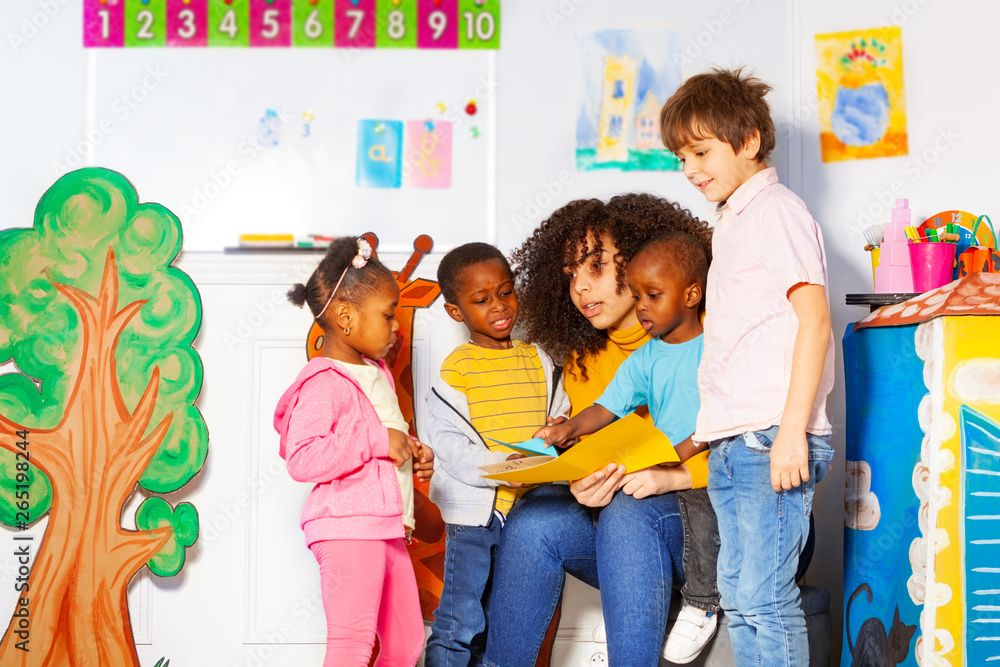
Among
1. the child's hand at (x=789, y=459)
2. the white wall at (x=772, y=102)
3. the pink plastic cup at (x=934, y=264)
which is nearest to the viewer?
the child's hand at (x=789, y=459)

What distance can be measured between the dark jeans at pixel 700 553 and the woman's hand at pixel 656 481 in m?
0.04

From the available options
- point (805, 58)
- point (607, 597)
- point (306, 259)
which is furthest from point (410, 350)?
point (805, 58)

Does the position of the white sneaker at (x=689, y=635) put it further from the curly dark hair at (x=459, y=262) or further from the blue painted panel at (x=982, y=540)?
the curly dark hair at (x=459, y=262)

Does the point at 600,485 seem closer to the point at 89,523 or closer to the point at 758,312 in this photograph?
the point at 758,312

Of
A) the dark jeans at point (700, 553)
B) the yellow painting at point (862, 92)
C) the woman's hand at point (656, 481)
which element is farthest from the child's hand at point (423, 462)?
the yellow painting at point (862, 92)

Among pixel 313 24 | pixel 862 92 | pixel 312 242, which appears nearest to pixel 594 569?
pixel 312 242

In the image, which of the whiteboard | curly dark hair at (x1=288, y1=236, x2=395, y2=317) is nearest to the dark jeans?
curly dark hair at (x1=288, y1=236, x2=395, y2=317)

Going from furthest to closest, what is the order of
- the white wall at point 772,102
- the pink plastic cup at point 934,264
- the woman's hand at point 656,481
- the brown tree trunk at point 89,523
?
the white wall at point 772,102, the brown tree trunk at point 89,523, the pink plastic cup at point 934,264, the woman's hand at point 656,481

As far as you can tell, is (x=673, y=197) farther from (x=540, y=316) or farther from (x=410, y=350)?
(x=410, y=350)

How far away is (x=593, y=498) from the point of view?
1.51 m

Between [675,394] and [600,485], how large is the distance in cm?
24

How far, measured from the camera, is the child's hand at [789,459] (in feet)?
4.16

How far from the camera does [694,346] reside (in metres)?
1.56

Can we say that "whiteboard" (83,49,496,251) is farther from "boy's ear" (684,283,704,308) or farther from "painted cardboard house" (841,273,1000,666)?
"painted cardboard house" (841,273,1000,666)
